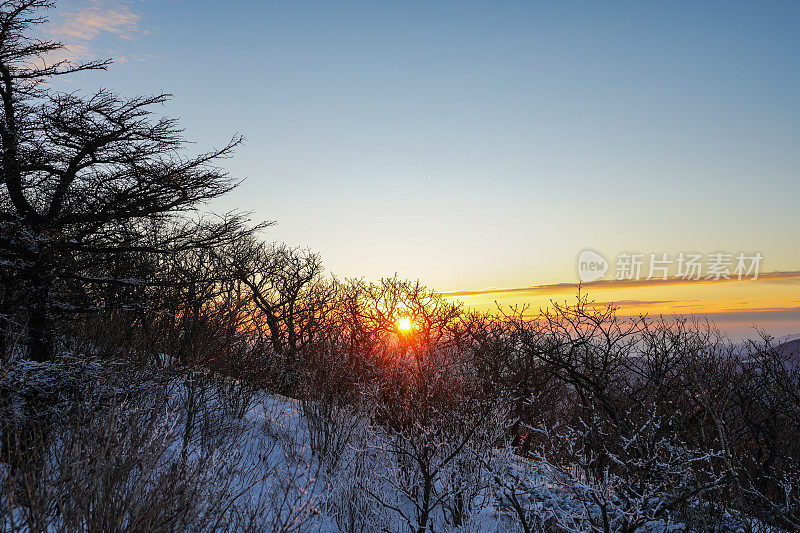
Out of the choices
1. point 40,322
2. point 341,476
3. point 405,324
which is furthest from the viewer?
point 405,324

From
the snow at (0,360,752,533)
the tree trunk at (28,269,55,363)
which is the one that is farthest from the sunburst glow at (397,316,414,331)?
the tree trunk at (28,269,55,363)

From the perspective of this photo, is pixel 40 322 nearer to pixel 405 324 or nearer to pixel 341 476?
A: pixel 341 476

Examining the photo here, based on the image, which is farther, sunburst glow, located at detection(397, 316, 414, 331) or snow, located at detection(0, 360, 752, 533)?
sunburst glow, located at detection(397, 316, 414, 331)

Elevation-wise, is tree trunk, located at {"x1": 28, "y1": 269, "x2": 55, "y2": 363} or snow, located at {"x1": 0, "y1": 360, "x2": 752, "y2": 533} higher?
tree trunk, located at {"x1": 28, "y1": 269, "x2": 55, "y2": 363}

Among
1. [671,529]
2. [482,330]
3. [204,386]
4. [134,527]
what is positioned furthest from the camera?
[482,330]

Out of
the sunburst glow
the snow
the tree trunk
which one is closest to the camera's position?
the snow

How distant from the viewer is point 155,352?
10.9 meters

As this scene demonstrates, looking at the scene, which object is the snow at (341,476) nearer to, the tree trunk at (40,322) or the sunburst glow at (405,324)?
the tree trunk at (40,322)

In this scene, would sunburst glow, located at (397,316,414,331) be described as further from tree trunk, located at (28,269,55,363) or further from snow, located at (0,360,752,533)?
tree trunk, located at (28,269,55,363)

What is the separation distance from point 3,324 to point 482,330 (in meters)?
16.1

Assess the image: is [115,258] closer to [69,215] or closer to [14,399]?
[69,215]

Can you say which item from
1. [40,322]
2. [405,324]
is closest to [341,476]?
[40,322]

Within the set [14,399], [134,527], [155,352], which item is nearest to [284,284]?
[155,352]

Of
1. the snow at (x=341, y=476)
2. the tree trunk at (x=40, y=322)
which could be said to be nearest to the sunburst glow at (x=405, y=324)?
the snow at (x=341, y=476)
